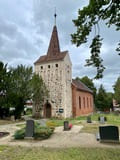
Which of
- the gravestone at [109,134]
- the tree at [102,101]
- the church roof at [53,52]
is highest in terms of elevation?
the church roof at [53,52]

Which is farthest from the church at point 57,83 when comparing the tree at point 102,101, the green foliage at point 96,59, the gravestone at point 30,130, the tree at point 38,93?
the tree at point 102,101

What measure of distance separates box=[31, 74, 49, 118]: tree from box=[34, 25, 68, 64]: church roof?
13.3 feet

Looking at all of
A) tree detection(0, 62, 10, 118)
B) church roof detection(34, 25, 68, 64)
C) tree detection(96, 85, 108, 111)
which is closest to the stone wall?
church roof detection(34, 25, 68, 64)

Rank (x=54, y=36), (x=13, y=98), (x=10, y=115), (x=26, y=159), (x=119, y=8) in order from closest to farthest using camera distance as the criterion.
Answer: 1. (x=119, y=8)
2. (x=26, y=159)
3. (x=13, y=98)
4. (x=10, y=115)
5. (x=54, y=36)

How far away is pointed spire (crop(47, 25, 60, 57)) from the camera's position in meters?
31.9

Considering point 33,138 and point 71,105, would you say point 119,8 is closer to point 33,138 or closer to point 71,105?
point 33,138

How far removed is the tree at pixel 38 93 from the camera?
1113 inches

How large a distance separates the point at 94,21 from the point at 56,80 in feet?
79.4

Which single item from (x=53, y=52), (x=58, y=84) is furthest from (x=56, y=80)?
(x=53, y=52)

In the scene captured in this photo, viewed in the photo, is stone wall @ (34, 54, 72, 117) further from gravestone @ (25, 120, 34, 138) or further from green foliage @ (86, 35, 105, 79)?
green foliage @ (86, 35, 105, 79)

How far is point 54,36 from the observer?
3309 centimetres

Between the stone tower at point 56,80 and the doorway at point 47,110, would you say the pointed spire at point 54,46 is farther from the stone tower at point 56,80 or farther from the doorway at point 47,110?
the doorway at point 47,110

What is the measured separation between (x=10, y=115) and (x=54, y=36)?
17.5 metres

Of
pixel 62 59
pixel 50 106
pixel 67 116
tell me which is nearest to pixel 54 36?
pixel 62 59
